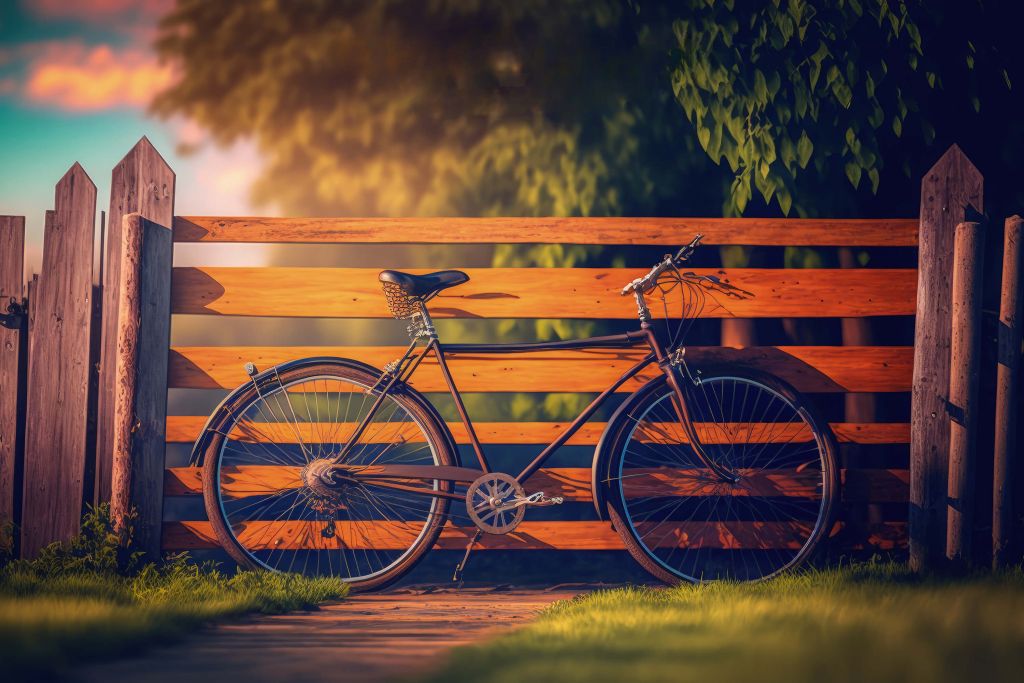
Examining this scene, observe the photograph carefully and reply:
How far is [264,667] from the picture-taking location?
332 centimetres

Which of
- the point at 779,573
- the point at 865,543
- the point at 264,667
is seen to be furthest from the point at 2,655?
the point at 865,543

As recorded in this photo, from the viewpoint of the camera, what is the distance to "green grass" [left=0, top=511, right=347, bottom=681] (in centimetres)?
344

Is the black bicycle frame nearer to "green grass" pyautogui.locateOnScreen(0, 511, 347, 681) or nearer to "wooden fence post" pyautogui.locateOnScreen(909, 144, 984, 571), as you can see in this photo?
"green grass" pyautogui.locateOnScreen(0, 511, 347, 681)

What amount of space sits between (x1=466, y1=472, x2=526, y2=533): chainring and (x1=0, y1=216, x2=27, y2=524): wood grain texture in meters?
2.34

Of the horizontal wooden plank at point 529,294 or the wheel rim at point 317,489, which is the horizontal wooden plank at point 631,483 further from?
the horizontal wooden plank at point 529,294

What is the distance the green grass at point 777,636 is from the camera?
3002 mm

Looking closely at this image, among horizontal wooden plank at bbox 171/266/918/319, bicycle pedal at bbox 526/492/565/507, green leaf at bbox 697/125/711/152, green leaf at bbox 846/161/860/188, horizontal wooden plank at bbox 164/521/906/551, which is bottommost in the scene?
horizontal wooden plank at bbox 164/521/906/551

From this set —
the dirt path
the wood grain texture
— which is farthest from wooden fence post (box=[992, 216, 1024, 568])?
the wood grain texture

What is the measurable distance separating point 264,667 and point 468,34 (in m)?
4.35

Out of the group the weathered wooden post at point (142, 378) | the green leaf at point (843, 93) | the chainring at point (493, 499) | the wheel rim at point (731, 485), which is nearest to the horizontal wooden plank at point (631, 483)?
the wheel rim at point (731, 485)

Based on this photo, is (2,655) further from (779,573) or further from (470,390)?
(779,573)

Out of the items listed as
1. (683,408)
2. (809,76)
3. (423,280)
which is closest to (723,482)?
(683,408)

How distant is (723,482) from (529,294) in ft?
4.31

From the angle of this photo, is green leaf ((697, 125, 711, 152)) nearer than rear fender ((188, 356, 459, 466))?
No
